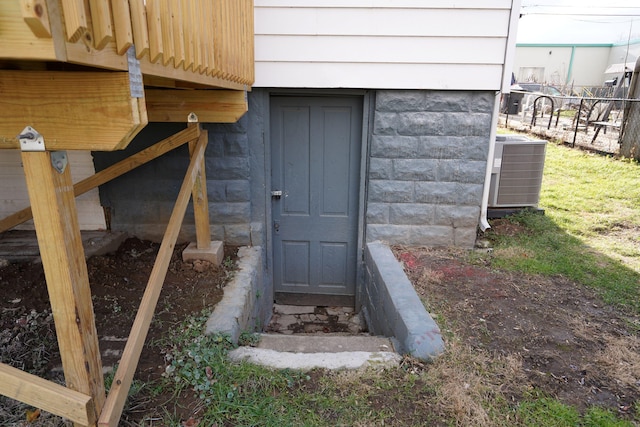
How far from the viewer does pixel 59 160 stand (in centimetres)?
153

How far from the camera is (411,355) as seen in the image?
8.92ft

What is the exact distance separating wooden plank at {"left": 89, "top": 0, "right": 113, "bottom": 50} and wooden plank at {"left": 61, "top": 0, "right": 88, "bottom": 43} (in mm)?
88

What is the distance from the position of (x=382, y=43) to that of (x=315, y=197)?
1.79m

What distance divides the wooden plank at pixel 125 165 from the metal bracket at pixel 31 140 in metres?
1.79

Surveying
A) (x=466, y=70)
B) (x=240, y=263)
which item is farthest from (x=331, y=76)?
(x=240, y=263)

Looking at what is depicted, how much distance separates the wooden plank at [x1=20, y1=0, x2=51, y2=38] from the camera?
3.32 feet

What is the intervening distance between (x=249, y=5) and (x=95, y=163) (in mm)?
2283

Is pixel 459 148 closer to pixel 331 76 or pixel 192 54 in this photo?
pixel 331 76

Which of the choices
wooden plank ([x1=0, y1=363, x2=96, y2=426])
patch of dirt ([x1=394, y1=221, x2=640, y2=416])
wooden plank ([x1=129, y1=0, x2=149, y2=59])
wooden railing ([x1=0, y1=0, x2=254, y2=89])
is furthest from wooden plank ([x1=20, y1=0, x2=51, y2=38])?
patch of dirt ([x1=394, y1=221, x2=640, y2=416])

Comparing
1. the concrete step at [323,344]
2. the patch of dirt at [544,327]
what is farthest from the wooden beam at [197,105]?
the patch of dirt at [544,327]

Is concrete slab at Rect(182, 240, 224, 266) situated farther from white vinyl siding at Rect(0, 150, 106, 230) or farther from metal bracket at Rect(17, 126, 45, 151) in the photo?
metal bracket at Rect(17, 126, 45, 151)

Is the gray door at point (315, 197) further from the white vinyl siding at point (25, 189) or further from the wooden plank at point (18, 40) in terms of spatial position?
the wooden plank at point (18, 40)

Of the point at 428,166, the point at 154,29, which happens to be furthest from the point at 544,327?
the point at 154,29

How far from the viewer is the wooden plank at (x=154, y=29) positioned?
156cm
